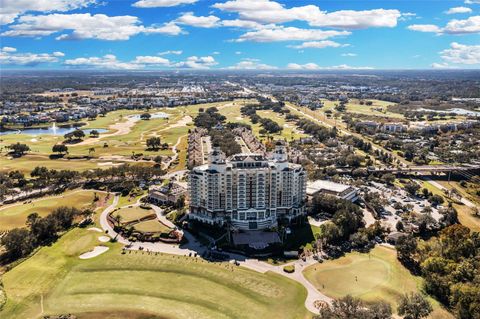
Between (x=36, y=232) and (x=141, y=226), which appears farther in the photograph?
(x=141, y=226)

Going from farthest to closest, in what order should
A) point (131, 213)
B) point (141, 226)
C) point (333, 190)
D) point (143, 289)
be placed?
point (333, 190) < point (131, 213) < point (141, 226) < point (143, 289)

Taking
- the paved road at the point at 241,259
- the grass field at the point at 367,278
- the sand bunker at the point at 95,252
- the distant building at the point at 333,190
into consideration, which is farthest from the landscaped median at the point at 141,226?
the distant building at the point at 333,190

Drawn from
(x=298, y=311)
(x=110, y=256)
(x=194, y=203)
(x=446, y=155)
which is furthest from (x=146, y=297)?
(x=446, y=155)

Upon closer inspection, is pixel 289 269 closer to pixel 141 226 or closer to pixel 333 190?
pixel 141 226

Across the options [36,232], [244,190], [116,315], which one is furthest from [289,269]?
[36,232]

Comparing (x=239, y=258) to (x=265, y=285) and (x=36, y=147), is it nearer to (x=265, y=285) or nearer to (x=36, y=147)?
(x=265, y=285)

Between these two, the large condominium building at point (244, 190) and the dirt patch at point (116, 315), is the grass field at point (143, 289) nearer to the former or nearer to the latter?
the dirt patch at point (116, 315)

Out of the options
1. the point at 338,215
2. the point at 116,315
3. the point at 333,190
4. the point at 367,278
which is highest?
the point at 333,190
